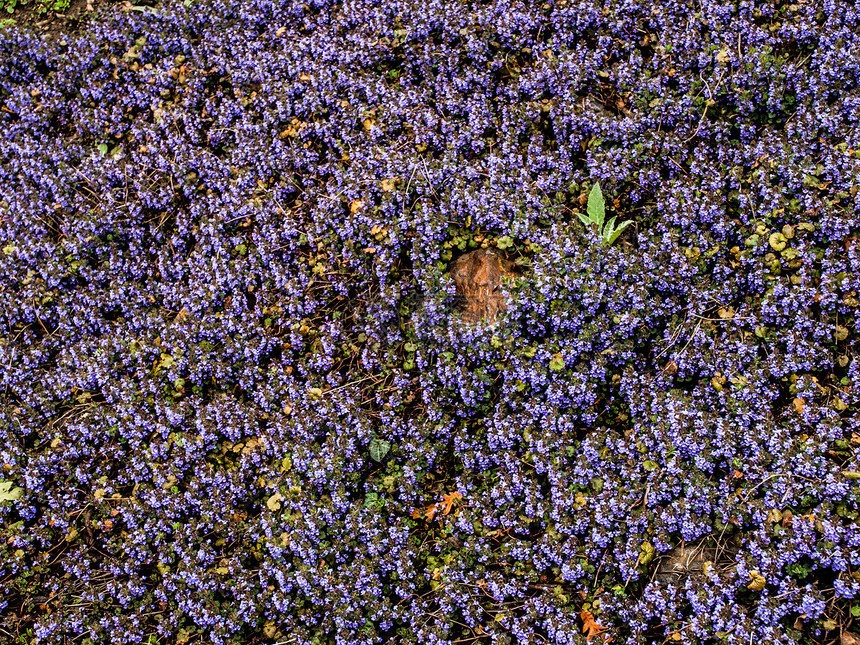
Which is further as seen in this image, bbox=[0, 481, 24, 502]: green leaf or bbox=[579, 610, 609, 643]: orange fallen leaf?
bbox=[0, 481, 24, 502]: green leaf

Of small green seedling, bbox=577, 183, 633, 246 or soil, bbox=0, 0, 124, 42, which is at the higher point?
soil, bbox=0, 0, 124, 42

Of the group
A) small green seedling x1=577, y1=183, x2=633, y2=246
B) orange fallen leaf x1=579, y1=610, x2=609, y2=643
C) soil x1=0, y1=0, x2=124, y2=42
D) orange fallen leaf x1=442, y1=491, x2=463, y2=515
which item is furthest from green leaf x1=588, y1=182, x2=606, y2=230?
soil x1=0, y1=0, x2=124, y2=42

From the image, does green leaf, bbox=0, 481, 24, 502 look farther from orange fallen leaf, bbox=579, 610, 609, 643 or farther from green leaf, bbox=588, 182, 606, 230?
green leaf, bbox=588, 182, 606, 230

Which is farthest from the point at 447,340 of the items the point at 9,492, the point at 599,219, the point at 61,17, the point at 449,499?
the point at 61,17

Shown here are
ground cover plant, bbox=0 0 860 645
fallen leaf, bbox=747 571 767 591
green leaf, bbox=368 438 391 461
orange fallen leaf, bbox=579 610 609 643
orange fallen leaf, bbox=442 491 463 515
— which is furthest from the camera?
green leaf, bbox=368 438 391 461

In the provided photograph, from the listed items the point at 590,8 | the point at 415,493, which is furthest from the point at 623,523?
the point at 590,8
